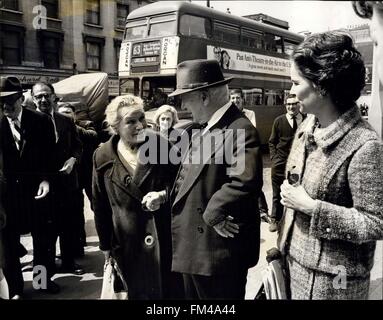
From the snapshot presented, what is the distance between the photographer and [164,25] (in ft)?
7.38

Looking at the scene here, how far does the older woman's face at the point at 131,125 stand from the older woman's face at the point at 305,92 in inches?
32.9

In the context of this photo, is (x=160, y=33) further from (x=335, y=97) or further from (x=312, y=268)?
(x=312, y=268)

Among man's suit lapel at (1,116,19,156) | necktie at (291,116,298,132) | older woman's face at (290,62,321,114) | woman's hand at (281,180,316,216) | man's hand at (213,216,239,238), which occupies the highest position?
older woman's face at (290,62,321,114)

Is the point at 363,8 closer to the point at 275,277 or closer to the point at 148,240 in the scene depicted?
the point at 275,277

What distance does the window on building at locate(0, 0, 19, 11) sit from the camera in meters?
1.99

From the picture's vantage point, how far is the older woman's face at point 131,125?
1.95 meters

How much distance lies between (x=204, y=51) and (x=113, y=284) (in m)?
1.45

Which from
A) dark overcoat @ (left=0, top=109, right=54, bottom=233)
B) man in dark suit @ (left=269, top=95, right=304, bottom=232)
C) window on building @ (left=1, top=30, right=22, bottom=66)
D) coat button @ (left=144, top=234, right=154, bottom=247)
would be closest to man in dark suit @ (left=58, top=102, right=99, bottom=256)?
dark overcoat @ (left=0, top=109, right=54, bottom=233)

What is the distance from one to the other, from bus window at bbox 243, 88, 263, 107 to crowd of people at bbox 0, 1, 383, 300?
0.46 feet

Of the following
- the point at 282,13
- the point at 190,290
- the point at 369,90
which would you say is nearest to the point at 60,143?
the point at 190,290

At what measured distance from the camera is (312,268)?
155 cm

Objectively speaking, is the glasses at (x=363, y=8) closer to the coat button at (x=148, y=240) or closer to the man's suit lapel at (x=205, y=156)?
the man's suit lapel at (x=205, y=156)

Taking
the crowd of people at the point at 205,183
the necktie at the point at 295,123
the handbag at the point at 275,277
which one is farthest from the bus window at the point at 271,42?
the handbag at the point at 275,277

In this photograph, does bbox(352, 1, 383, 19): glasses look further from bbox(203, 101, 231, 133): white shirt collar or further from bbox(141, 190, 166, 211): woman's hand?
bbox(141, 190, 166, 211): woman's hand
